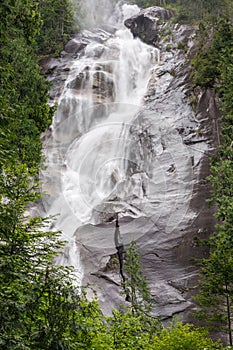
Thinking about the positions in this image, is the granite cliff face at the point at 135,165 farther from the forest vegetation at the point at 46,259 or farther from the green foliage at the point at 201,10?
the green foliage at the point at 201,10

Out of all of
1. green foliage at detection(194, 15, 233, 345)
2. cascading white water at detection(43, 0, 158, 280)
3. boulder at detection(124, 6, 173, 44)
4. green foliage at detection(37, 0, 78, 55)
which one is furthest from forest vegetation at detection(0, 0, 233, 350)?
green foliage at detection(37, 0, 78, 55)

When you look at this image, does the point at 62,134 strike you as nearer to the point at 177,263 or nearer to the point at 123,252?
the point at 123,252

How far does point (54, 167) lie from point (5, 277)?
21894 mm

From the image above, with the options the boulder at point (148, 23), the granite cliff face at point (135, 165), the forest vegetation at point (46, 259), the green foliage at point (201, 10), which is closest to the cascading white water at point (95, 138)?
the granite cliff face at point (135, 165)

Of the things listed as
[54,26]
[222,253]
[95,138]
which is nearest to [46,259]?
[222,253]

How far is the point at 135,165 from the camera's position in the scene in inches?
939

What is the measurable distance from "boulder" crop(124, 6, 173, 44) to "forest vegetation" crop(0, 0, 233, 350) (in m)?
10.2

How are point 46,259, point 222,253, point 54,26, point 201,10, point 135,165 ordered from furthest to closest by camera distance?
1. point 201,10
2. point 54,26
3. point 135,165
4. point 222,253
5. point 46,259

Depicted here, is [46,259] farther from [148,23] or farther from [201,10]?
[201,10]

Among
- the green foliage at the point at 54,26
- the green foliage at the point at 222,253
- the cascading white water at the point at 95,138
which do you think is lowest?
the green foliage at the point at 222,253

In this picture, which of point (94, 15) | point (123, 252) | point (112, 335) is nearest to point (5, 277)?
point (112, 335)

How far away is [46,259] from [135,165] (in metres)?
18.7

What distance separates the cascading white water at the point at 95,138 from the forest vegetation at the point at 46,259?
16.7 feet

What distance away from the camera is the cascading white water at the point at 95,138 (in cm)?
2195
